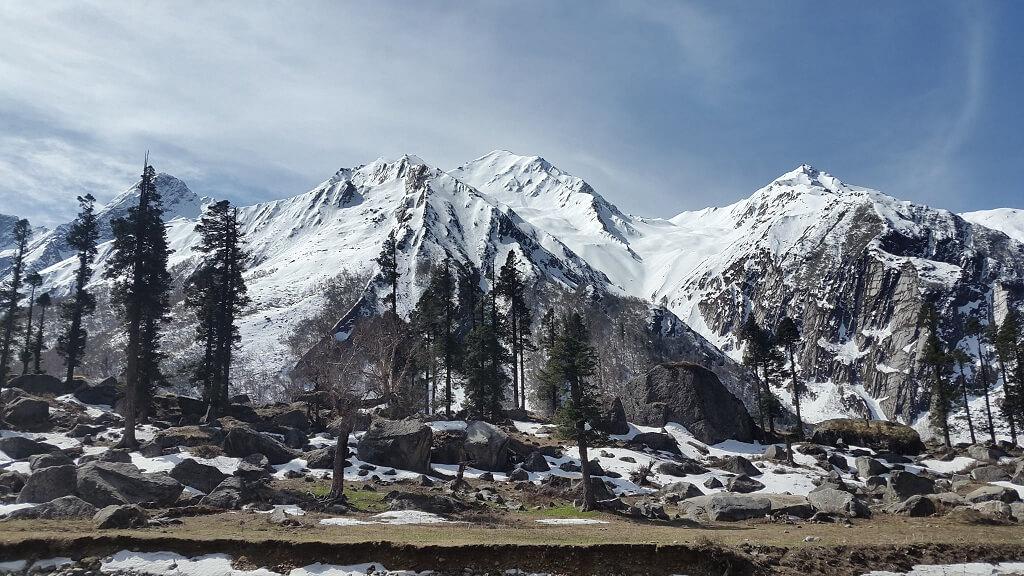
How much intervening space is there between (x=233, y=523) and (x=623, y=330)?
18042 cm

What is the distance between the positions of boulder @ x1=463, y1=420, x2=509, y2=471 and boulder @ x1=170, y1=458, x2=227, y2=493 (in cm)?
1646

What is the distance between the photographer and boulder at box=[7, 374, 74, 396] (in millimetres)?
46531

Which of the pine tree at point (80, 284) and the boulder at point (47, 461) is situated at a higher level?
the pine tree at point (80, 284)

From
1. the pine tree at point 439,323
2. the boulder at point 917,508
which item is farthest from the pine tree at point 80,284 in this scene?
the boulder at point 917,508

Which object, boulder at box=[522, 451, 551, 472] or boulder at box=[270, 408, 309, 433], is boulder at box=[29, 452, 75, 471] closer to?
boulder at box=[270, 408, 309, 433]

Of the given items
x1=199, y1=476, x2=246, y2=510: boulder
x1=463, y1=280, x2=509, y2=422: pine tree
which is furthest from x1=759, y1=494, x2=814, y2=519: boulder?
x1=463, y1=280, x2=509, y2=422: pine tree

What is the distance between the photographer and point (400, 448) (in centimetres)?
3684

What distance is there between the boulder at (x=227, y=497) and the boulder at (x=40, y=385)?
30955mm

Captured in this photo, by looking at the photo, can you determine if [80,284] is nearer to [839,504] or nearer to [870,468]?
[839,504]

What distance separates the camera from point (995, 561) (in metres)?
18.8

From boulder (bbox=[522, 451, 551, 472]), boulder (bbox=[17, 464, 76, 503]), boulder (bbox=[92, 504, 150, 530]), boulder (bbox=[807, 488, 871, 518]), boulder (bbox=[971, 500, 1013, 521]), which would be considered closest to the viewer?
boulder (bbox=[92, 504, 150, 530])

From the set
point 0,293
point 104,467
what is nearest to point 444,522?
point 104,467

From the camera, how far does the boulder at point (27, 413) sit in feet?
121

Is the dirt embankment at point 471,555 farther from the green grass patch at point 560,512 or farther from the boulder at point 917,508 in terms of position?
the boulder at point 917,508
